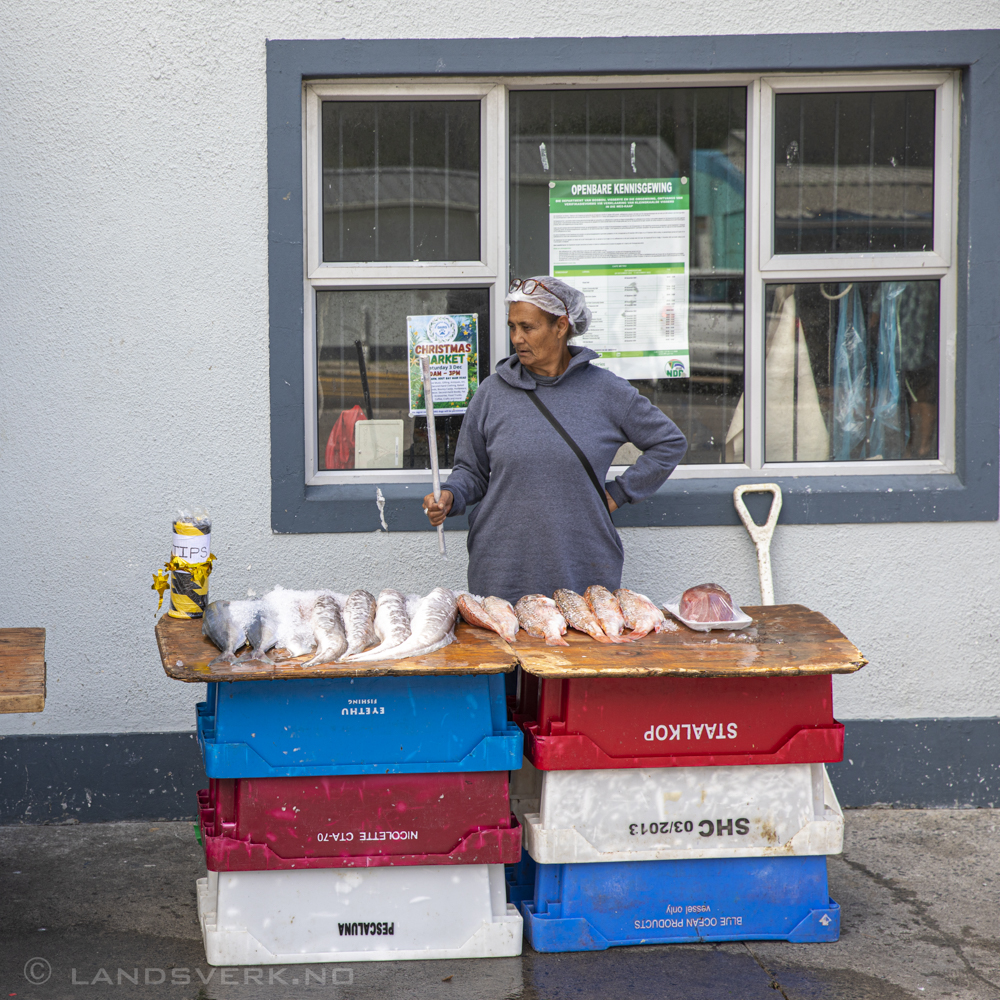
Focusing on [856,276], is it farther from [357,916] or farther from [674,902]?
[357,916]

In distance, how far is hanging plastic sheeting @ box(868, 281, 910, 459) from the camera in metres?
5.01

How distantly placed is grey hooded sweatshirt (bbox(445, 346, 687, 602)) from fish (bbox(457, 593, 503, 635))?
31 centimetres

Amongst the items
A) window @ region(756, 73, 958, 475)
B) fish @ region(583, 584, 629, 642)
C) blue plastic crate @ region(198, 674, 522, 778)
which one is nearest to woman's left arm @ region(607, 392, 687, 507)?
fish @ region(583, 584, 629, 642)

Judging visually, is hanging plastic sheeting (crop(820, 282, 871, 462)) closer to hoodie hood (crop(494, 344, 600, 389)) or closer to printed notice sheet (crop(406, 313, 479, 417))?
hoodie hood (crop(494, 344, 600, 389))

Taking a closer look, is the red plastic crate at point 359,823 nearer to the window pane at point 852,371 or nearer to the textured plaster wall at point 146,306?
the textured plaster wall at point 146,306

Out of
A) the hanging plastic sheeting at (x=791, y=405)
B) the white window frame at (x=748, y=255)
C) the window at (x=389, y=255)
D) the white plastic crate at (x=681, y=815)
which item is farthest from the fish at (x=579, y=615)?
the hanging plastic sheeting at (x=791, y=405)

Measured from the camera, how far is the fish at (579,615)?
143 inches

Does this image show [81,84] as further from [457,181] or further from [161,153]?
[457,181]

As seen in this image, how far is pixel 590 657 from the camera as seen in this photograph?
3400 millimetres

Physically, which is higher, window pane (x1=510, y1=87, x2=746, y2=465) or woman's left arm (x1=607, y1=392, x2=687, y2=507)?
window pane (x1=510, y1=87, x2=746, y2=465)

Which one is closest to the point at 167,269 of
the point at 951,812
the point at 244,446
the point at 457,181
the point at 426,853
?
the point at 244,446

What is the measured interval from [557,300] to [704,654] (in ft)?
4.55

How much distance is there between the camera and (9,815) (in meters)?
4.69

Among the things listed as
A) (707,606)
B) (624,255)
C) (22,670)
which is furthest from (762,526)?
(22,670)
